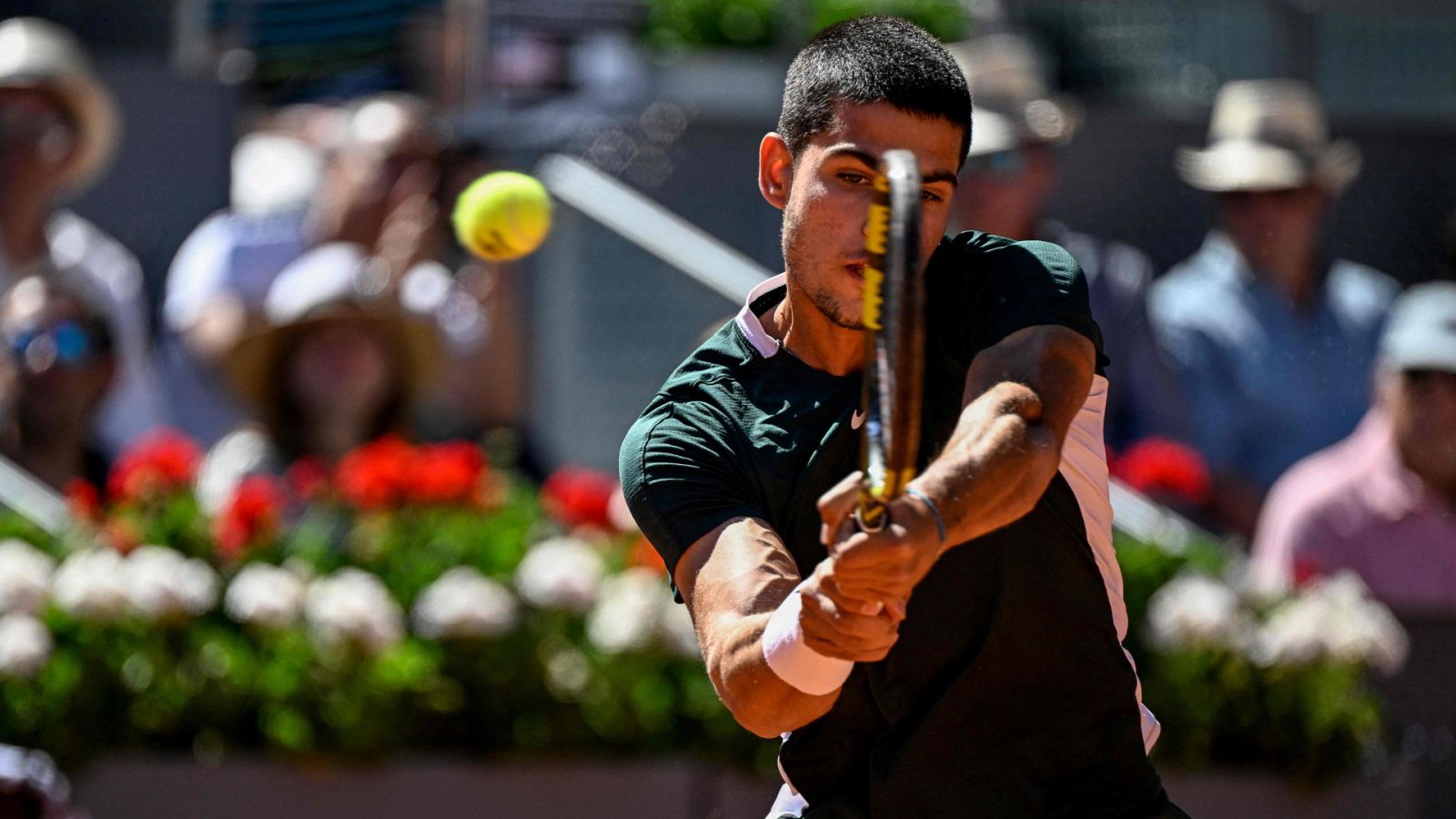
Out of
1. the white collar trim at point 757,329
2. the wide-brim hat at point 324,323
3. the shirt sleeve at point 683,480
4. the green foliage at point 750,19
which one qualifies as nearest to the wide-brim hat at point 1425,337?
the wide-brim hat at point 324,323

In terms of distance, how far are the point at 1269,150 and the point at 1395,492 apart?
1548 millimetres

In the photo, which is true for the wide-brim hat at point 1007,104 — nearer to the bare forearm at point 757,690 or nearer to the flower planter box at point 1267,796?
the flower planter box at point 1267,796

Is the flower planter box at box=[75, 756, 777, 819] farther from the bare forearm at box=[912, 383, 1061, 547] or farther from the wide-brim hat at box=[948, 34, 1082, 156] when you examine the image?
the bare forearm at box=[912, 383, 1061, 547]

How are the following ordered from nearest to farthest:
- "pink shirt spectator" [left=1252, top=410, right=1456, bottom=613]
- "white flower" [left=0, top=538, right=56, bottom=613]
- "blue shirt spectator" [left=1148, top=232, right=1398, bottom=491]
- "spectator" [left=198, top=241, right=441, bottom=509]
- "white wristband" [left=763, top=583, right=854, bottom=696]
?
"white wristband" [left=763, top=583, right=854, bottom=696] → "white flower" [left=0, top=538, right=56, bottom=613] → "pink shirt spectator" [left=1252, top=410, right=1456, bottom=613] → "spectator" [left=198, top=241, right=441, bottom=509] → "blue shirt spectator" [left=1148, top=232, right=1398, bottom=491]

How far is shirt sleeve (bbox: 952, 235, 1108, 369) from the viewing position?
2627mm

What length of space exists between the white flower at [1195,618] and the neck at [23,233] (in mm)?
3816

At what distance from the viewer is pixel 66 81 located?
278 inches

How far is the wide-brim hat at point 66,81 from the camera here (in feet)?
23.1

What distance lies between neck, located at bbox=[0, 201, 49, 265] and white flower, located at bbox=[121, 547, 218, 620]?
1.67 meters

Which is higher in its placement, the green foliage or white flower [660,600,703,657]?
the green foliage

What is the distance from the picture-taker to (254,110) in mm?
8359

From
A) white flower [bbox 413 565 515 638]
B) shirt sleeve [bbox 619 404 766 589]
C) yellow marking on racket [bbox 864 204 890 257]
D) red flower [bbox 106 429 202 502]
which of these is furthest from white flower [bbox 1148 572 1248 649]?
yellow marking on racket [bbox 864 204 890 257]

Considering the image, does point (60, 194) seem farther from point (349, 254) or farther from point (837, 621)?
point (837, 621)

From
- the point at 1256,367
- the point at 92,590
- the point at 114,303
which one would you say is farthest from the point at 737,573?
the point at 114,303
